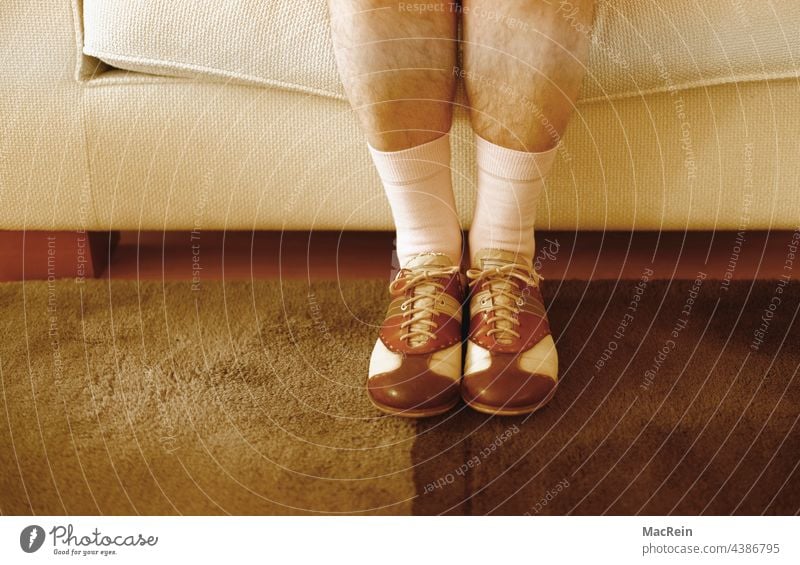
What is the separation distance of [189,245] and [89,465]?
36 cm

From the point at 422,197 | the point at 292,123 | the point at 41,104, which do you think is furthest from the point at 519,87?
the point at 41,104

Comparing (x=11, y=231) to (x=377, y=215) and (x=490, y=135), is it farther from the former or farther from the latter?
(x=490, y=135)

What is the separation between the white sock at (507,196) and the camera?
57 centimetres

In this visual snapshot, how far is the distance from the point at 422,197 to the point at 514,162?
82 mm

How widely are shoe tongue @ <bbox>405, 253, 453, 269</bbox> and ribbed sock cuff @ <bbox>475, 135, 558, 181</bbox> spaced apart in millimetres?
83

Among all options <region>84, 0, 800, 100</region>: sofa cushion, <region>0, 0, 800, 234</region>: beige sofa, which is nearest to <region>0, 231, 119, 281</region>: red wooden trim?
<region>0, 0, 800, 234</region>: beige sofa

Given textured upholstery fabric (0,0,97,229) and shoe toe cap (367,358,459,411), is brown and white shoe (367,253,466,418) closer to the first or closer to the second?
shoe toe cap (367,358,459,411)

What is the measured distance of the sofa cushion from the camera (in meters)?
0.58

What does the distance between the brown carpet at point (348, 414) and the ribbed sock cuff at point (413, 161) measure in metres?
0.15

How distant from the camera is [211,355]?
2.02 feet

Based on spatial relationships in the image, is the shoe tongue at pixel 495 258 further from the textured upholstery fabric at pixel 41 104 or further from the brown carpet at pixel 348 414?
the textured upholstery fabric at pixel 41 104

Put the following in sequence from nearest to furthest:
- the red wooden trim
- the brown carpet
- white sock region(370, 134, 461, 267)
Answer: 1. the brown carpet
2. white sock region(370, 134, 461, 267)
3. the red wooden trim

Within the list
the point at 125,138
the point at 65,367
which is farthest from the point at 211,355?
the point at 125,138

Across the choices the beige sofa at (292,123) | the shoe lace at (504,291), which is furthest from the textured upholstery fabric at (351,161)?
the shoe lace at (504,291)
